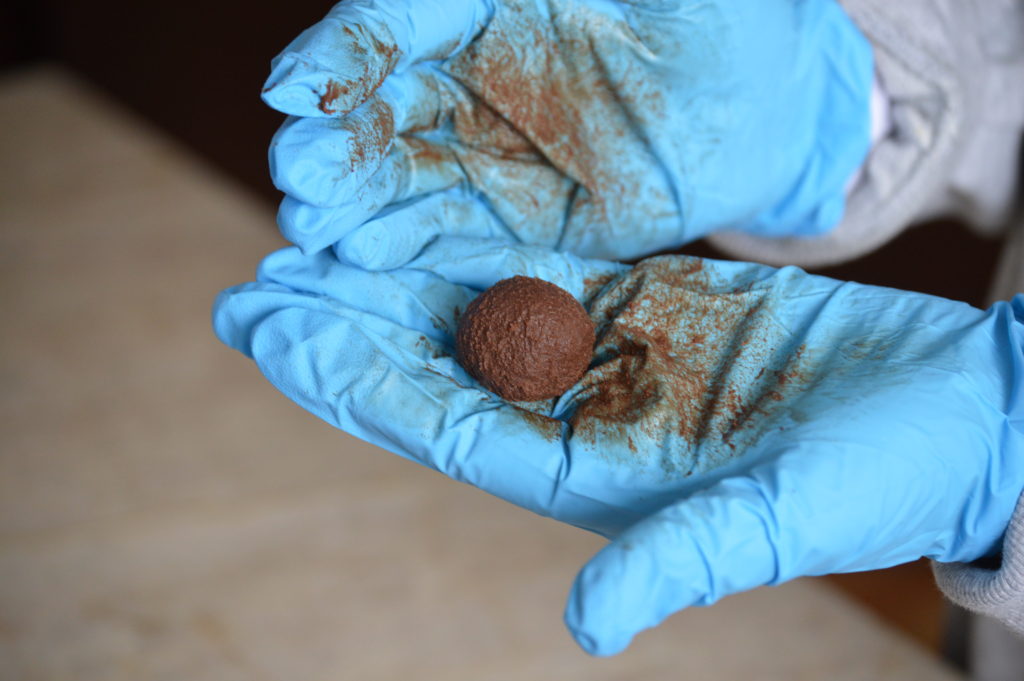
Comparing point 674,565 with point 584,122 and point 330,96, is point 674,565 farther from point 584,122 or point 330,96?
point 584,122

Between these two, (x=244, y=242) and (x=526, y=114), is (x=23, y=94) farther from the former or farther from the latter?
(x=526, y=114)

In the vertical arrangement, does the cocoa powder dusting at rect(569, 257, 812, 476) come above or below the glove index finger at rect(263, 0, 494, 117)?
below

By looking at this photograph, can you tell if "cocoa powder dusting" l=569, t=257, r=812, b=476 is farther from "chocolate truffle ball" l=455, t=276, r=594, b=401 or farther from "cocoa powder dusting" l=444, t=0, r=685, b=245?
"cocoa powder dusting" l=444, t=0, r=685, b=245

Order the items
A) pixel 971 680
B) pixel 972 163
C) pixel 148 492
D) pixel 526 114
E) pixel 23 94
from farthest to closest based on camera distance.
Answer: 1. pixel 23 94
2. pixel 148 492
3. pixel 971 680
4. pixel 972 163
5. pixel 526 114

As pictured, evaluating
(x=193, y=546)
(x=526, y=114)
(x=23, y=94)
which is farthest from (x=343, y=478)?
Result: (x=23, y=94)

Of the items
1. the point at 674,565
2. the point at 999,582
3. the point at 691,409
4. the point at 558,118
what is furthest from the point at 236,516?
the point at 999,582

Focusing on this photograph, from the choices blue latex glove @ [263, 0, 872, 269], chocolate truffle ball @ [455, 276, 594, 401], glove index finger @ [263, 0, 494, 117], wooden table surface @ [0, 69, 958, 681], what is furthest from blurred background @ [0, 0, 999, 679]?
glove index finger @ [263, 0, 494, 117]
